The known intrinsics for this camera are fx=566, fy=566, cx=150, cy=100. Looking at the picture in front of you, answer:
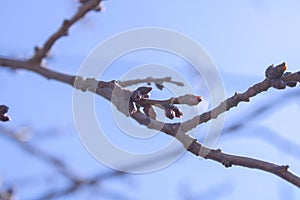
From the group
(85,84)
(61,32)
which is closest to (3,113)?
(85,84)

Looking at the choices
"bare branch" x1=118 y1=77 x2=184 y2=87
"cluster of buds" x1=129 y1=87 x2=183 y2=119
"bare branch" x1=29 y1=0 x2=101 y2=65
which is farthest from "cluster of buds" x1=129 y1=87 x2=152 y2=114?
"bare branch" x1=29 y1=0 x2=101 y2=65

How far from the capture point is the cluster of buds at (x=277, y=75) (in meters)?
0.89

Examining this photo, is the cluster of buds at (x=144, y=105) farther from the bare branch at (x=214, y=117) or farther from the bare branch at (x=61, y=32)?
the bare branch at (x=61, y=32)

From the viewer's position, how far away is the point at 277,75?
0.90m

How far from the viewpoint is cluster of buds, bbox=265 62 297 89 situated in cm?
89

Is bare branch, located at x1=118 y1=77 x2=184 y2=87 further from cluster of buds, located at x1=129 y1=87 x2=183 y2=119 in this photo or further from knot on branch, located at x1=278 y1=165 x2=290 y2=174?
knot on branch, located at x1=278 y1=165 x2=290 y2=174

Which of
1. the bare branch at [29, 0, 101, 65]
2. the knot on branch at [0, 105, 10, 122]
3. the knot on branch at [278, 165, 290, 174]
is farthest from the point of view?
the bare branch at [29, 0, 101, 65]

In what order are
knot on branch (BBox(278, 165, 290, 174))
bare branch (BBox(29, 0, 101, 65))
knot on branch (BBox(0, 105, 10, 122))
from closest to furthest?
→ knot on branch (BBox(278, 165, 290, 174)) → knot on branch (BBox(0, 105, 10, 122)) → bare branch (BBox(29, 0, 101, 65))

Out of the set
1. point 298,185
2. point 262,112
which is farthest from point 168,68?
point 262,112

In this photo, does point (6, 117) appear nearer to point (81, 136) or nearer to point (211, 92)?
point (81, 136)

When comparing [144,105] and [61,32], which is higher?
[61,32]

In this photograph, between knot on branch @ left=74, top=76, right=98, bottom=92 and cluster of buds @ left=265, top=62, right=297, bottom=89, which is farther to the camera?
knot on branch @ left=74, top=76, right=98, bottom=92

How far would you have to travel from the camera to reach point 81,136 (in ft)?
3.51

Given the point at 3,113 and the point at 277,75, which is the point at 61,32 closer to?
the point at 3,113
